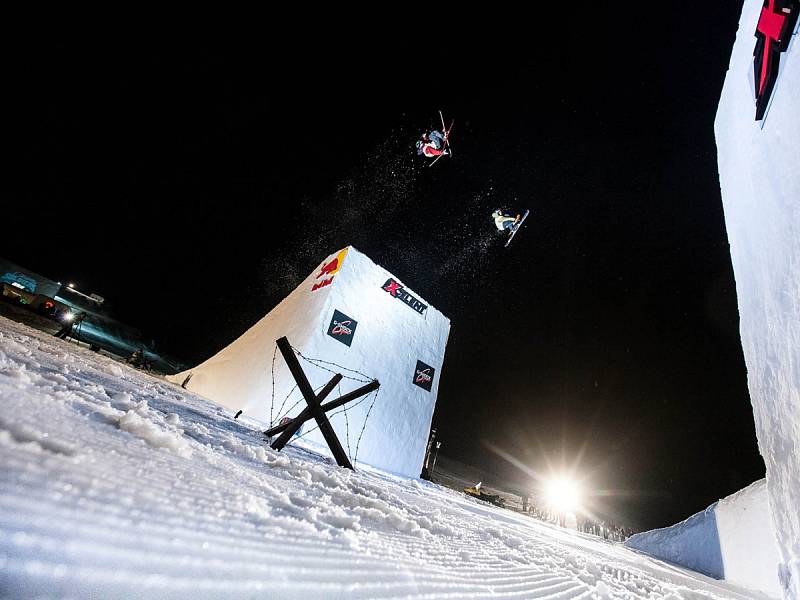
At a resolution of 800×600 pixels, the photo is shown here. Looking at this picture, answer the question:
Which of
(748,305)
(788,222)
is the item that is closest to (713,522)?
(748,305)

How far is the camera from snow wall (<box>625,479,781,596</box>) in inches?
246

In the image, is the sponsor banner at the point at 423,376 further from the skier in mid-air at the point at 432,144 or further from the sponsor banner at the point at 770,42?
the sponsor banner at the point at 770,42

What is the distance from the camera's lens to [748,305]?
4598 millimetres

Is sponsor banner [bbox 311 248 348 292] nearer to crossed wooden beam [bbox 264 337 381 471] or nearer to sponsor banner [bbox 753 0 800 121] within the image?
crossed wooden beam [bbox 264 337 381 471]

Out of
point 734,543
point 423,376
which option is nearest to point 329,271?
point 423,376

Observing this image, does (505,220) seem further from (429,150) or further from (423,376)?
(423,376)

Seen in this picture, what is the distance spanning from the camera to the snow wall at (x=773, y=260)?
3.19 metres

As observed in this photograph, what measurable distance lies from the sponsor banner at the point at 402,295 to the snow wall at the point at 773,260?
25.2 feet

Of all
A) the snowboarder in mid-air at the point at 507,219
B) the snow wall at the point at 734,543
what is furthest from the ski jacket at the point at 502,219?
the snow wall at the point at 734,543

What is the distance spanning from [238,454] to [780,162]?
18.8ft

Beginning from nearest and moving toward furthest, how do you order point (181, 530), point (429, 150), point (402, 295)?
→ point (181, 530) → point (429, 150) → point (402, 295)

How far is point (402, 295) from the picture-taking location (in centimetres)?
1097

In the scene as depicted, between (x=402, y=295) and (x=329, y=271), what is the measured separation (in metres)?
2.45

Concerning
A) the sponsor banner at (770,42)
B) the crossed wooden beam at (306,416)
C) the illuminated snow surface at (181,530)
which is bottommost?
the illuminated snow surface at (181,530)
